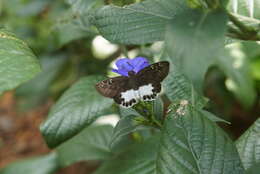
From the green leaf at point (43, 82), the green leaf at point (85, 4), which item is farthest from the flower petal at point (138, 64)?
the green leaf at point (43, 82)

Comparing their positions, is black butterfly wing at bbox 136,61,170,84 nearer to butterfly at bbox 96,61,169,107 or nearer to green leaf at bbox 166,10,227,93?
butterfly at bbox 96,61,169,107

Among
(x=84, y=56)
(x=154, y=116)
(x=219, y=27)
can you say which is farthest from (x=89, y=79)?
(x=84, y=56)

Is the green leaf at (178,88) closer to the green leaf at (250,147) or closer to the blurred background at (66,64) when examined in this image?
the green leaf at (250,147)

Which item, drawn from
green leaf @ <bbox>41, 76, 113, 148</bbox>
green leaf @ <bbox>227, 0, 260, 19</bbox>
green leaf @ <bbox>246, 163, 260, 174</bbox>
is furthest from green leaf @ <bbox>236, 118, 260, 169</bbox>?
green leaf @ <bbox>41, 76, 113, 148</bbox>

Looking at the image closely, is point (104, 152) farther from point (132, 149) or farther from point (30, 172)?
point (30, 172)

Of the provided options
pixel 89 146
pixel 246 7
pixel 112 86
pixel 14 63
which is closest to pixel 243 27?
pixel 246 7

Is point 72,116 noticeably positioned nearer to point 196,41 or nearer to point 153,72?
point 153,72
